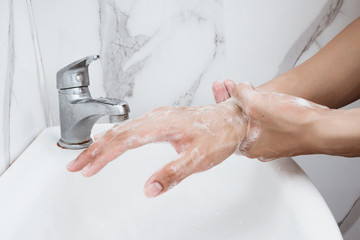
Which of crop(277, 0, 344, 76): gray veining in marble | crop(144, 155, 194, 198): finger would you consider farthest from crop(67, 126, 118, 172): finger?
crop(277, 0, 344, 76): gray veining in marble

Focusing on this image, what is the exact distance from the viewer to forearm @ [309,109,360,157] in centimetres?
45

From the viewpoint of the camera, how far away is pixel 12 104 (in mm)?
556

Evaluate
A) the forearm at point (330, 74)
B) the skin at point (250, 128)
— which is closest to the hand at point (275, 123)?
the skin at point (250, 128)

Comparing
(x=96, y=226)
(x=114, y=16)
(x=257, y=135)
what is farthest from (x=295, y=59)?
(x=96, y=226)

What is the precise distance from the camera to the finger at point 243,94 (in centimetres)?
56

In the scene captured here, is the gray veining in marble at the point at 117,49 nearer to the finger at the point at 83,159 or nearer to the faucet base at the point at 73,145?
the faucet base at the point at 73,145

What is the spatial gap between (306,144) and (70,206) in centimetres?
37

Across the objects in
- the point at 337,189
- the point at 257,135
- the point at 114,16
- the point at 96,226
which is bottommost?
the point at 337,189

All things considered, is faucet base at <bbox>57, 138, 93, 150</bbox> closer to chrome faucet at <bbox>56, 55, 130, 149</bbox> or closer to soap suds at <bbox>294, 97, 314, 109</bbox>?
chrome faucet at <bbox>56, 55, 130, 149</bbox>

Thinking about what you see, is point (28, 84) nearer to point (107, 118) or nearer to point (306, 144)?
point (107, 118)

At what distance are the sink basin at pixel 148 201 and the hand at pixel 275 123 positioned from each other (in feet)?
0.12

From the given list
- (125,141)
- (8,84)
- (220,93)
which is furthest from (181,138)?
(8,84)

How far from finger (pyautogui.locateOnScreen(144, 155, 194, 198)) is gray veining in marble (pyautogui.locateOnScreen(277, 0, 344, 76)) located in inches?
15.7

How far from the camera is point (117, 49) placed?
2.29 feet
